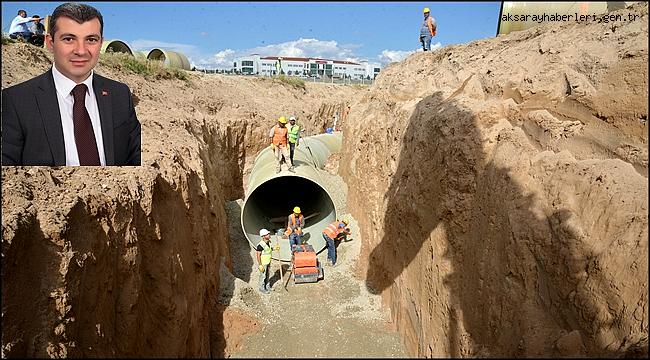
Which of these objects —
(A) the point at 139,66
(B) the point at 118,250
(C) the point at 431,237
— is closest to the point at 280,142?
(C) the point at 431,237

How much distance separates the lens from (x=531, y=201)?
443cm

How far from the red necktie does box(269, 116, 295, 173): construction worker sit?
6.24 metres

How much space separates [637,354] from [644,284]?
1.83 ft

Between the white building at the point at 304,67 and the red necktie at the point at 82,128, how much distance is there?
1265 inches

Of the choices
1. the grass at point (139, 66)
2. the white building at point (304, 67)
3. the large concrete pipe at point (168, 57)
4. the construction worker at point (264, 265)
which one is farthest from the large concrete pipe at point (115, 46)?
the white building at point (304, 67)

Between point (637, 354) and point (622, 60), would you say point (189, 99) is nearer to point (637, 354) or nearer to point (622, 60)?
point (622, 60)

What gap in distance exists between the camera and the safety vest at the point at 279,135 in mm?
10398

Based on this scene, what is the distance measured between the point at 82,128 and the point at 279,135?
6381 mm

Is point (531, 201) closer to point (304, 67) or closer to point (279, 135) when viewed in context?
point (279, 135)

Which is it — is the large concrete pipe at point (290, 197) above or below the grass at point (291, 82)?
below

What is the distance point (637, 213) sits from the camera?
3.43m

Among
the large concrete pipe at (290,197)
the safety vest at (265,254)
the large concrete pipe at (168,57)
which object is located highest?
the large concrete pipe at (168,57)

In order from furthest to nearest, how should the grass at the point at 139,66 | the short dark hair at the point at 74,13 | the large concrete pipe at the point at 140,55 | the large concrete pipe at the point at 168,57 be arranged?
the large concrete pipe at the point at 168,57 → the large concrete pipe at the point at 140,55 → the grass at the point at 139,66 → the short dark hair at the point at 74,13

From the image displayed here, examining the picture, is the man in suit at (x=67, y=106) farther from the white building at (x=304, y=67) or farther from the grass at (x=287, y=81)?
the white building at (x=304, y=67)
